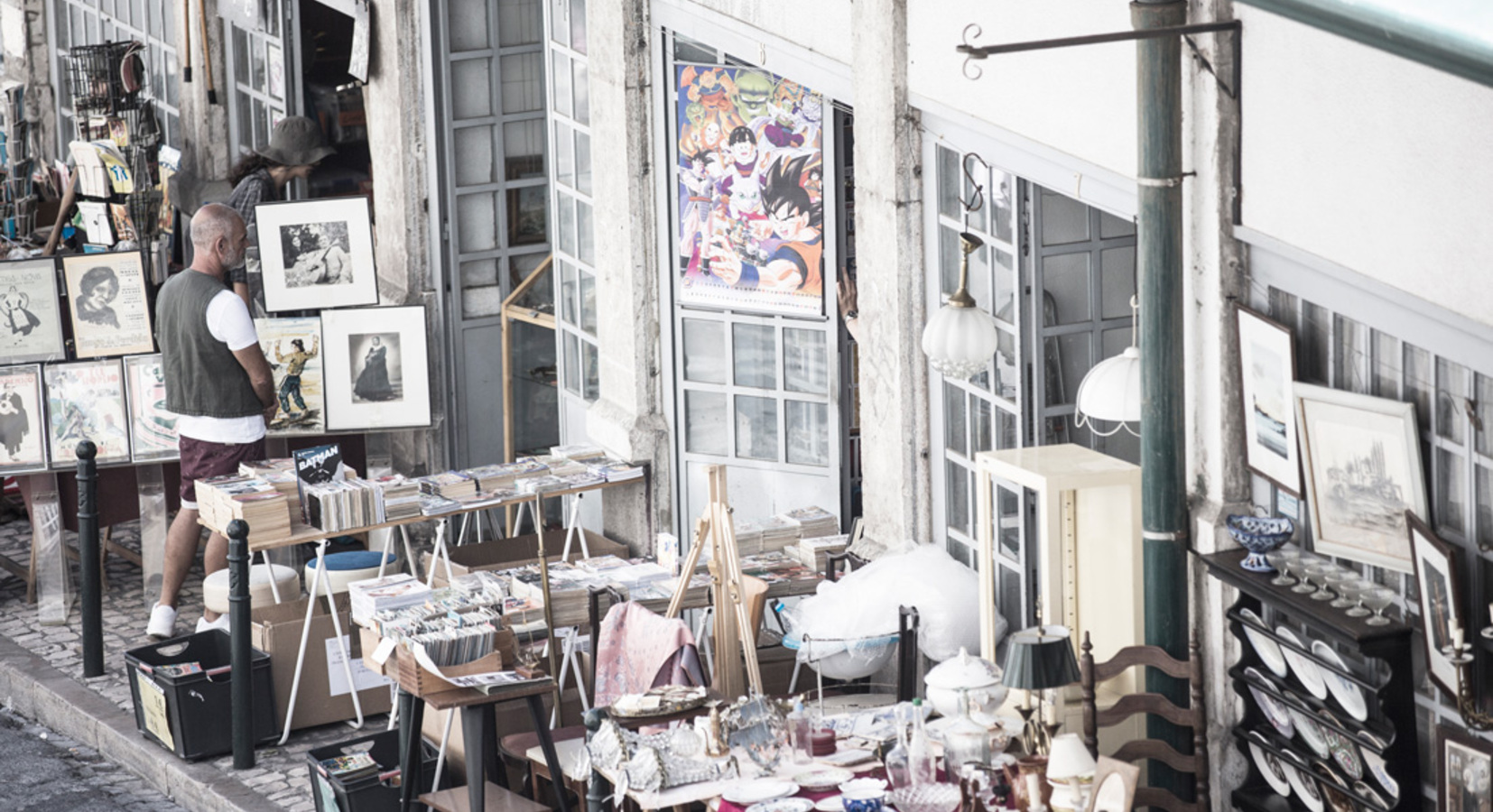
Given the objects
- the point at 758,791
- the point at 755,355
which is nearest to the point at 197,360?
the point at 755,355

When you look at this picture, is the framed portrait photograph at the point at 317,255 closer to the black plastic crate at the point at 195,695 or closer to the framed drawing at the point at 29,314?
the framed drawing at the point at 29,314

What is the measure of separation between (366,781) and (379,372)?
3.75 m

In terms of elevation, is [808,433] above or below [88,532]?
above

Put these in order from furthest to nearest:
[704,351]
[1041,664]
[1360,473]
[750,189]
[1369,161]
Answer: [704,351] < [750,189] < [1041,664] < [1360,473] < [1369,161]

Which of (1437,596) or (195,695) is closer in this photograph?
(1437,596)

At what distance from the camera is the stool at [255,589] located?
952 cm

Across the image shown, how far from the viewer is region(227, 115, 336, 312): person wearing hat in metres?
12.6

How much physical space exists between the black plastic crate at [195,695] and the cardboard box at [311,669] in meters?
0.07

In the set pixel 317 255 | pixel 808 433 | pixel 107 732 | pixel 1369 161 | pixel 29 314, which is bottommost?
pixel 107 732

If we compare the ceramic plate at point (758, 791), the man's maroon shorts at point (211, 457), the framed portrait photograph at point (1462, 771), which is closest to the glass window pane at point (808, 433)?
the man's maroon shorts at point (211, 457)

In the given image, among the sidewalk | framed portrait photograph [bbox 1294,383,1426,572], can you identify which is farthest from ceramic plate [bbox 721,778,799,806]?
the sidewalk

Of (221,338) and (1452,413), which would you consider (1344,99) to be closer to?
(1452,413)

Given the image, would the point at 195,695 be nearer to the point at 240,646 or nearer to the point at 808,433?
the point at 240,646

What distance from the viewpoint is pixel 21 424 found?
416 inches
